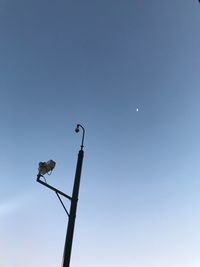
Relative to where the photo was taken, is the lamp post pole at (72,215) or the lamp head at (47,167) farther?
the lamp head at (47,167)

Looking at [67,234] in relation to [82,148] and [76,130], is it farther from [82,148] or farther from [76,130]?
[76,130]

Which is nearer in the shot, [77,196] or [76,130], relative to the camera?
[77,196]

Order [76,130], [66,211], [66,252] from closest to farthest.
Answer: [66,252] → [66,211] → [76,130]

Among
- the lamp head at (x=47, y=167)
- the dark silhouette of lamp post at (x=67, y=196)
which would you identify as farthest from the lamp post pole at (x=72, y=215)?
the lamp head at (x=47, y=167)

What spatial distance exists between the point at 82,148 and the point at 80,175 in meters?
0.96

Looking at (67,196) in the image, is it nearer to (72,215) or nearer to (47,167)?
(72,215)

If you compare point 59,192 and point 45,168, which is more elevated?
point 45,168

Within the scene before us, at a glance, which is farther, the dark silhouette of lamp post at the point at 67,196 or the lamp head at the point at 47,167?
the lamp head at the point at 47,167

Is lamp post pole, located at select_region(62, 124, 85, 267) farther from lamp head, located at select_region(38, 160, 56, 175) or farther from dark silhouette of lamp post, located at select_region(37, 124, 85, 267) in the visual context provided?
lamp head, located at select_region(38, 160, 56, 175)

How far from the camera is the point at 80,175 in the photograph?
881 centimetres

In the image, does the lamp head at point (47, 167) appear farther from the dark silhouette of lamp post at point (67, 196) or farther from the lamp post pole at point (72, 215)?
the lamp post pole at point (72, 215)

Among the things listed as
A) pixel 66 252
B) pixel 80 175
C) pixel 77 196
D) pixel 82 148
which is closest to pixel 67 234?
pixel 66 252

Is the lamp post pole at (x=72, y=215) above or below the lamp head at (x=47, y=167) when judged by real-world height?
below

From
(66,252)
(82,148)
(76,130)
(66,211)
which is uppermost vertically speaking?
(76,130)
